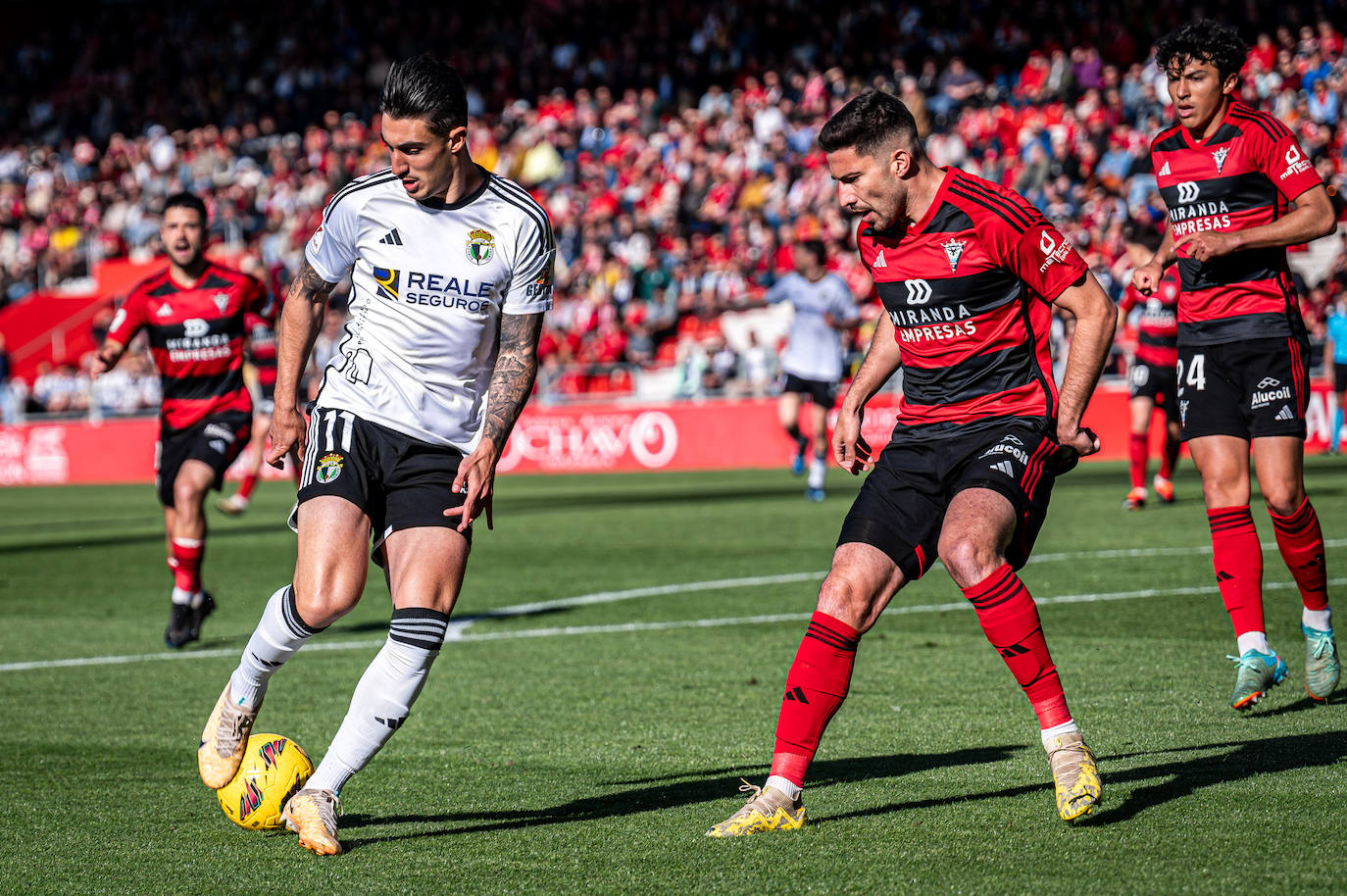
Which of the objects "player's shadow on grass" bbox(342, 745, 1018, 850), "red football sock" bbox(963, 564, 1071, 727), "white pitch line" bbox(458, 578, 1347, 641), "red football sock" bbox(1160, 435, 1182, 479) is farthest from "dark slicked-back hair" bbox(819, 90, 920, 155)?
"red football sock" bbox(1160, 435, 1182, 479)

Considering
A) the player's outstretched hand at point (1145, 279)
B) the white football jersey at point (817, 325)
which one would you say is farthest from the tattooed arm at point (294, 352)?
the white football jersey at point (817, 325)

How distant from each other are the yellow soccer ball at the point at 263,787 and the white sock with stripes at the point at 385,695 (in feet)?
0.58

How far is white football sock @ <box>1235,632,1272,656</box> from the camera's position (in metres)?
Answer: 5.88

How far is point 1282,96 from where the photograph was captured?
882 inches

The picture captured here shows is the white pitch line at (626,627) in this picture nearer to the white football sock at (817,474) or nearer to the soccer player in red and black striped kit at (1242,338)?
the soccer player in red and black striped kit at (1242,338)

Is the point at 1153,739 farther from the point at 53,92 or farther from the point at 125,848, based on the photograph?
the point at 53,92

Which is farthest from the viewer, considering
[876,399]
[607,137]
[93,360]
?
[607,137]

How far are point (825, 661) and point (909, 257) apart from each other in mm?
1228

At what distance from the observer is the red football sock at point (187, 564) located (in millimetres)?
8781

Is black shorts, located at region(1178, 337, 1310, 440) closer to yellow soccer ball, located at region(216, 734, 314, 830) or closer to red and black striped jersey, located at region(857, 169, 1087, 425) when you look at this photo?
red and black striped jersey, located at region(857, 169, 1087, 425)

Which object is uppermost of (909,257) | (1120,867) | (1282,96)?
(1282,96)

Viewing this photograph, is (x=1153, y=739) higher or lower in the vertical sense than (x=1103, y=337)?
lower

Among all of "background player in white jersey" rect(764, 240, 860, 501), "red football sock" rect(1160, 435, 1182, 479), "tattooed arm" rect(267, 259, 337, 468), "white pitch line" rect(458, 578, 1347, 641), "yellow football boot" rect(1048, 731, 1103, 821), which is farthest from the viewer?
"background player in white jersey" rect(764, 240, 860, 501)

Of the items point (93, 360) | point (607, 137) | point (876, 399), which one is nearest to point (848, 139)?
point (93, 360)
